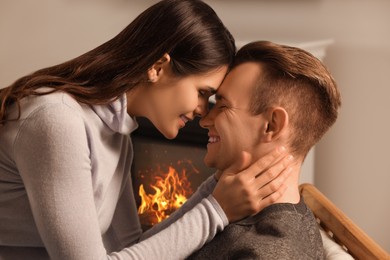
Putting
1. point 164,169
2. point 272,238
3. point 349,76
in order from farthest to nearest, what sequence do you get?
1. point 164,169
2. point 349,76
3. point 272,238

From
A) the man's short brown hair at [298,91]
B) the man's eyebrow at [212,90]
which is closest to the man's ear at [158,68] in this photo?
the man's eyebrow at [212,90]

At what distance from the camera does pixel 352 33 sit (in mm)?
2324

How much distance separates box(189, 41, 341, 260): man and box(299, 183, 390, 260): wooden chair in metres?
0.10

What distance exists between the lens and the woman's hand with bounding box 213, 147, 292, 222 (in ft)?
4.04

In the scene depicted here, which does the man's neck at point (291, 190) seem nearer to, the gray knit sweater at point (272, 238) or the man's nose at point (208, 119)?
the gray knit sweater at point (272, 238)

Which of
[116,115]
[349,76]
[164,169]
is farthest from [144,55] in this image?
[164,169]

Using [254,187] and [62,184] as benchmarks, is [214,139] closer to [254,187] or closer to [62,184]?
[254,187]

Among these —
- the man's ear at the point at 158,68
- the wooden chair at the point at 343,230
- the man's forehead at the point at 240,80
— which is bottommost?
the wooden chair at the point at 343,230

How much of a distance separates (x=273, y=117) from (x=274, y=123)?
0.01 m

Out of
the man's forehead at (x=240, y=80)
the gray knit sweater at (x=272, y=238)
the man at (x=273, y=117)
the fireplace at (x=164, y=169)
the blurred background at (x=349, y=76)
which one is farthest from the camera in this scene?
the fireplace at (x=164, y=169)

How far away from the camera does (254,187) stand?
1.23 metres

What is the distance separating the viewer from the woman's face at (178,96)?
1.36 m

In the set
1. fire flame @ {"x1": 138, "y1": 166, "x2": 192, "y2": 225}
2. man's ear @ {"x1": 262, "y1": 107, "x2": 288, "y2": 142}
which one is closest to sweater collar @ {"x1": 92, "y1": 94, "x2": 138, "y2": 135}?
man's ear @ {"x1": 262, "y1": 107, "x2": 288, "y2": 142}

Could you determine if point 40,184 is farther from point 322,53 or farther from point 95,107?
point 322,53
